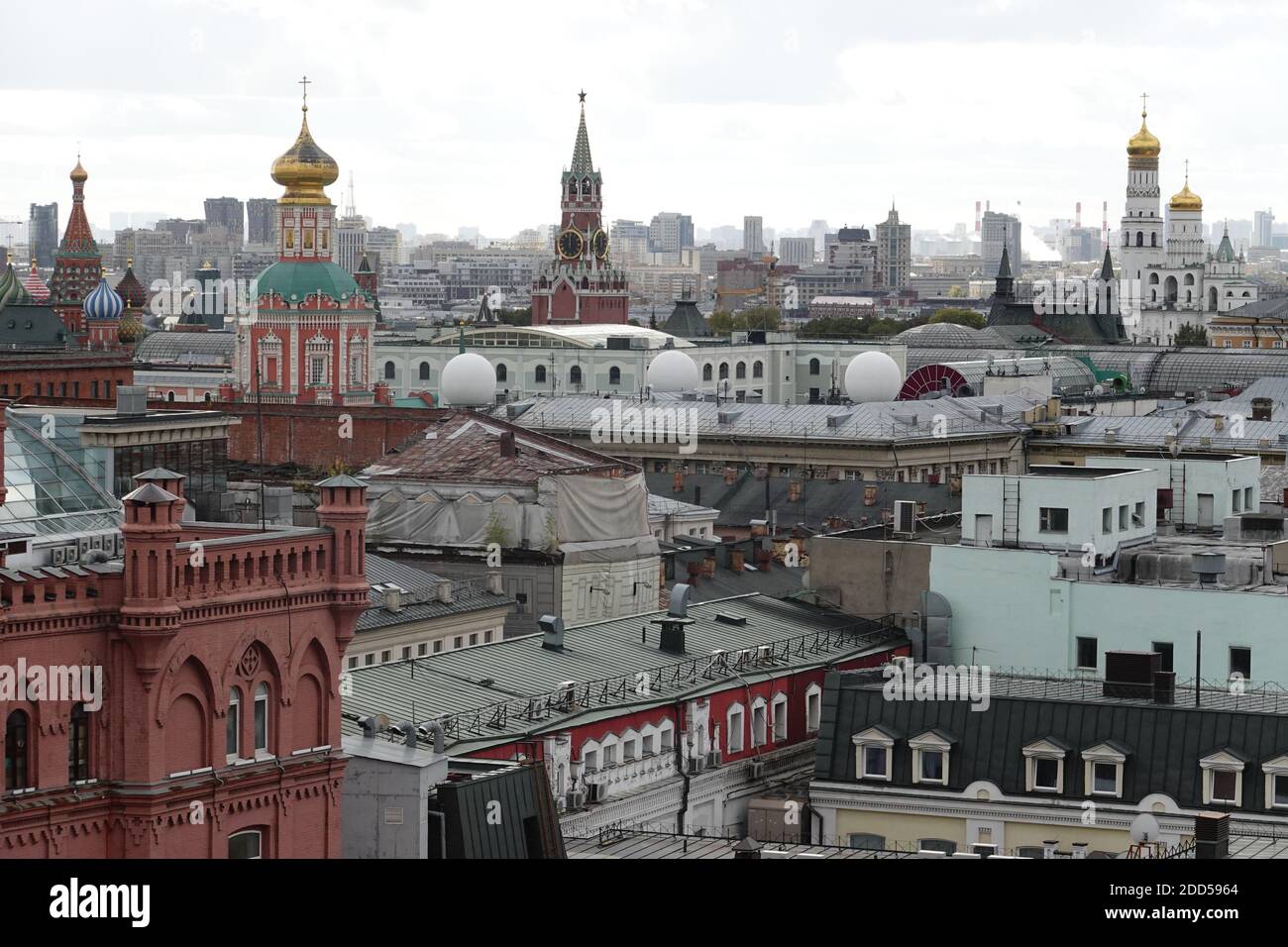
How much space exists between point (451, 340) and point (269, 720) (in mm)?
89397

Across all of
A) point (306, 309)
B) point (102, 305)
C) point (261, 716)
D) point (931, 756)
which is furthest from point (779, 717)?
point (102, 305)

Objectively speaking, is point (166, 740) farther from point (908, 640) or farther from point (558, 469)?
point (558, 469)

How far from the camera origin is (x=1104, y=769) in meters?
36.1

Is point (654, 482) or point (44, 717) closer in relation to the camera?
point (44, 717)

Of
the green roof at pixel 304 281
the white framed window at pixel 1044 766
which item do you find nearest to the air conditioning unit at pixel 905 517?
the white framed window at pixel 1044 766

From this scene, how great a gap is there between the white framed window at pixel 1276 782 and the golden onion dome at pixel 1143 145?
164m

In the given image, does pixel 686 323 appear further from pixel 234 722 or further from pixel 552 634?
pixel 234 722

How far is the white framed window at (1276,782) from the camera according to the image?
1378 inches

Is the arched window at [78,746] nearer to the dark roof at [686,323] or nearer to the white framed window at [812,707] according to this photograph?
the white framed window at [812,707]

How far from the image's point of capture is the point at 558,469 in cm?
5444

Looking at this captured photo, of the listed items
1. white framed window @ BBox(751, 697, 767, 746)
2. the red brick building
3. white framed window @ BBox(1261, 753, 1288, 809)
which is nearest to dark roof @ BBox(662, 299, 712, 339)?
white framed window @ BBox(751, 697, 767, 746)

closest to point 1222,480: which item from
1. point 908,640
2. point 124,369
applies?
point 908,640

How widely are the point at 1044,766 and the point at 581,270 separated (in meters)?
113
